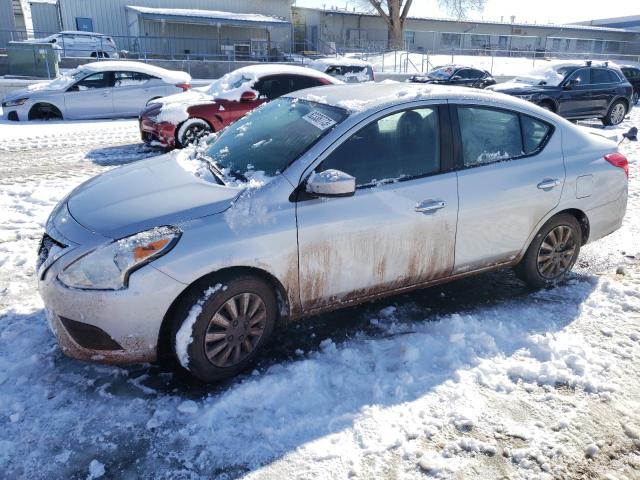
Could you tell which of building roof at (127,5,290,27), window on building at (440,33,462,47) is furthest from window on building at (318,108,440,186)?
window on building at (440,33,462,47)

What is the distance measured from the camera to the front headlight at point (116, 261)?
2781 millimetres

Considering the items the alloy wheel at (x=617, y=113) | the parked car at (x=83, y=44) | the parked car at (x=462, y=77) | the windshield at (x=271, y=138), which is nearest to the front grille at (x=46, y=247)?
the windshield at (x=271, y=138)

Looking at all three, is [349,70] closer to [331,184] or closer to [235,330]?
[331,184]

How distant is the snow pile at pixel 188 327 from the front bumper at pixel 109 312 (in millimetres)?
123

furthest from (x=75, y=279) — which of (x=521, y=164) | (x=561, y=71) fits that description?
(x=561, y=71)

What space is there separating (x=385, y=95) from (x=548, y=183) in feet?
4.89

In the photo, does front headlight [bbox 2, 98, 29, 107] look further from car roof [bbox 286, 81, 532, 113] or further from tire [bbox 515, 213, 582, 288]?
tire [bbox 515, 213, 582, 288]

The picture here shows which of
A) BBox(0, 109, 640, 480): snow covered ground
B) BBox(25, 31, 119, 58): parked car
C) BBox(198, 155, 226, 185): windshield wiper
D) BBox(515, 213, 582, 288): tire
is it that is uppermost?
BBox(25, 31, 119, 58): parked car

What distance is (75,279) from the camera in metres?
2.83

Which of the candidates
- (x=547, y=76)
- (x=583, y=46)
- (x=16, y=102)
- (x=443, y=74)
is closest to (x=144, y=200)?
Result: (x=16, y=102)

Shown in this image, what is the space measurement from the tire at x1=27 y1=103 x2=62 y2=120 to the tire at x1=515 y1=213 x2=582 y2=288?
1168cm

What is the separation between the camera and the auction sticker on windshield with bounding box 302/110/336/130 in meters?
3.44

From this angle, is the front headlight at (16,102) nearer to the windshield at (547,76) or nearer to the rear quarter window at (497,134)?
the rear quarter window at (497,134)

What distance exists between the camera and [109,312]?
2779 mm
